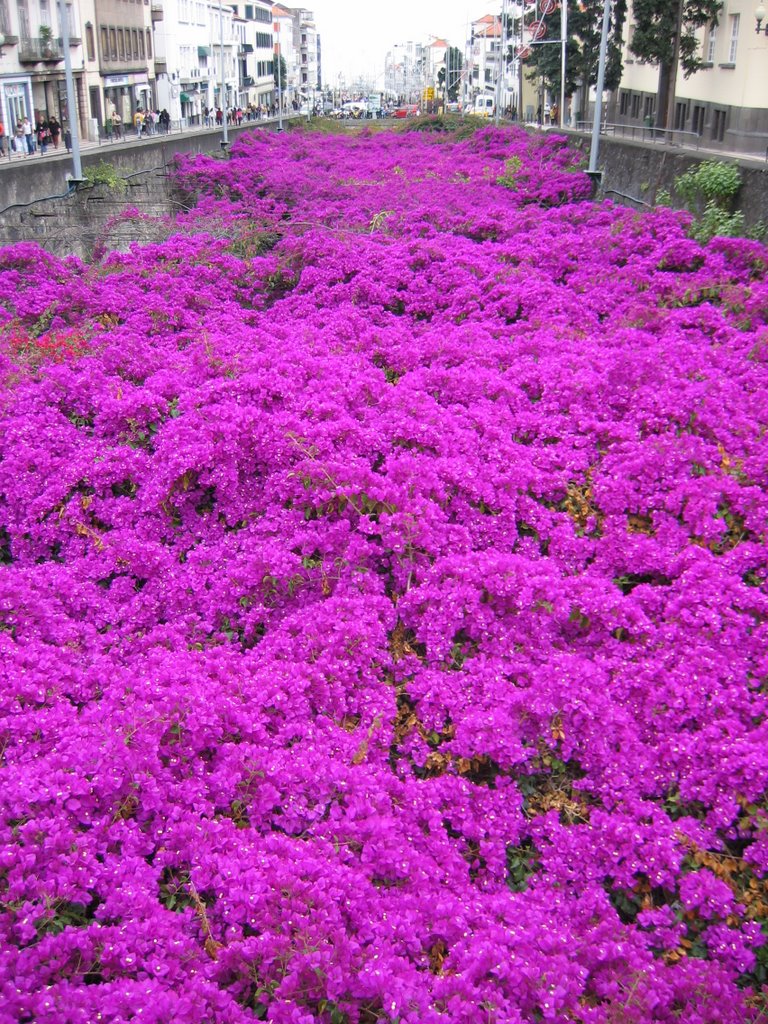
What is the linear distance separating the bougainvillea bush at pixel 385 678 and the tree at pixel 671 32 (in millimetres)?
22416

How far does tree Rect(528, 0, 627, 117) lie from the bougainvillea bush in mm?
30347

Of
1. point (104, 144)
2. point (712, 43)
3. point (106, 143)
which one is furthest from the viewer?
point (106, 143)

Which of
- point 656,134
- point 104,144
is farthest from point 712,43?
point 104,144

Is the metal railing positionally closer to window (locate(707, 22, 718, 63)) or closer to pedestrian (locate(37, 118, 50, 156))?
window (locate(707, 22, 718, 63))

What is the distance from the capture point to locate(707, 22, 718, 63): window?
26359mm

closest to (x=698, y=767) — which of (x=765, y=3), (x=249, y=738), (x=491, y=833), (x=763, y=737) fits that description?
(x=763, y=737)

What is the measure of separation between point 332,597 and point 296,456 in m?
1.20

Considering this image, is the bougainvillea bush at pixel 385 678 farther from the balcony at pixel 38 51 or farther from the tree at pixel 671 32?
the balcony at pixel 38 51

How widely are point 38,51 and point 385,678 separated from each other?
35900mm

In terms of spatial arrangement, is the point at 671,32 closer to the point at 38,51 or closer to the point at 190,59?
the point at 38,51

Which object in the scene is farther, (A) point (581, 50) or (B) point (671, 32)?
(A) point (581, 50)

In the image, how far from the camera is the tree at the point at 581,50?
3356 cm

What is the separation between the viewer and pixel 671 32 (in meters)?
26.7

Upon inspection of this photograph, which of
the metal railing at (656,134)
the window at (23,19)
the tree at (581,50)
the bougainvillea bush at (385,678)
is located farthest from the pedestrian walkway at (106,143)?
the tree at (581,50)
